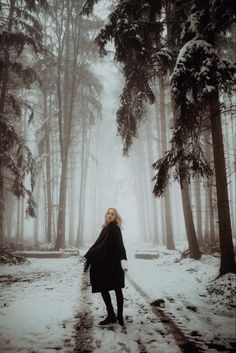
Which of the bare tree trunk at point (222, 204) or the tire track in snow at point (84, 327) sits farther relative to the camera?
the bare tree trunk at point (222, 204)

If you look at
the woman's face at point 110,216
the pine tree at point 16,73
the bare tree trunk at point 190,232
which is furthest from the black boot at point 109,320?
the pine tree at point 16,73

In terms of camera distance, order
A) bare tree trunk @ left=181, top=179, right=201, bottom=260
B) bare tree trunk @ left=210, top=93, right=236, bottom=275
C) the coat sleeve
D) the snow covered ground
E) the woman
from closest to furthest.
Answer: the snow covered ground, the woman, the coat sleeve, bare tree trunk @ left=210, top=93, right=236, bottom=275, bare tree trunk @ left=181, top=179, right=201, bottom=260

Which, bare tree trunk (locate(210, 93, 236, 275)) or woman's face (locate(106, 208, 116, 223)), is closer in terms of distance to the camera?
woman's face (locate(106, 208, 116, 223))

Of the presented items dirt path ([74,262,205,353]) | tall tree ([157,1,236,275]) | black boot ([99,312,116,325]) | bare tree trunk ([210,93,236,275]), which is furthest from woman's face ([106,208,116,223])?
bare tree trunk ([210,93,236,275])

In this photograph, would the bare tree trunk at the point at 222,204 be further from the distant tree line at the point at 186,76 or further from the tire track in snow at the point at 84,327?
the tire track in snow at the point at 84,327

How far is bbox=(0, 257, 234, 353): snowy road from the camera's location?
4094 millimetres

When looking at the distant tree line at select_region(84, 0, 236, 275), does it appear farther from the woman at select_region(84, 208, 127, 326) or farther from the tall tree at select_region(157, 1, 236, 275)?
the woman at select_region(84, 208, 127, 326)

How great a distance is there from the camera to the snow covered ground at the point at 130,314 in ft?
13.7

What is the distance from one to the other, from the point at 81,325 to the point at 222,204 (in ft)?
14.9

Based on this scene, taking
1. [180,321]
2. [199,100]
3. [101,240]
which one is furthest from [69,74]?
[180,321]

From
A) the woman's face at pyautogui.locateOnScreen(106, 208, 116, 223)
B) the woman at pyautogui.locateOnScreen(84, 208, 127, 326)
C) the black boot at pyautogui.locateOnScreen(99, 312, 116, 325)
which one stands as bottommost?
the black boot at pyautogui.locateOnScreen(99, 312, 116, 325)

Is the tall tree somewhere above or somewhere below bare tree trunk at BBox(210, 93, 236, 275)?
above

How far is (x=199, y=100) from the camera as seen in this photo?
25.3 feet

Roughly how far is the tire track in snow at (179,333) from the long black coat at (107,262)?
0.97m
